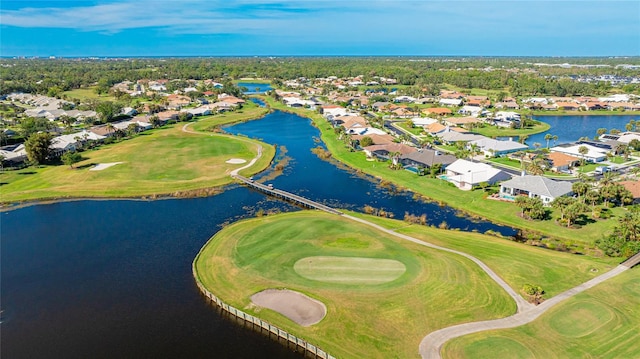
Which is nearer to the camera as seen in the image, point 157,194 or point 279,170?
point 157,194

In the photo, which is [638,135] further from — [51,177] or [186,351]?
[51,177]

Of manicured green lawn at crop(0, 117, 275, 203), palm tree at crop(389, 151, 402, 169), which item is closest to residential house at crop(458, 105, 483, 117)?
palm tree at crop(389, 151, 402, 169)

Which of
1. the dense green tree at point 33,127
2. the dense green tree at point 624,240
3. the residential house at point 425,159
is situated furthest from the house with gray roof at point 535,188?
the dense green tree at point 33,127

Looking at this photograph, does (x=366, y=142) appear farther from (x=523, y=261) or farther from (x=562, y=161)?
(x=523, y=261)

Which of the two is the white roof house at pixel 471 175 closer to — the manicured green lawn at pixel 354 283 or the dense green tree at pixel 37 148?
the manicured green lawn at pixel 354 283

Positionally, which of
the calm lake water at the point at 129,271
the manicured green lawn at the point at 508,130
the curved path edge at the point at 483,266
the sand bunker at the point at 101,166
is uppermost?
the manicured green lawn at the point at 508,130

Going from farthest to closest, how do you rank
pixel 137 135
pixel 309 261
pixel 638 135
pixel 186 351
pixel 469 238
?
pixel 137 135, pixel 638 135, pixel 469 238, pixel 309 261, pixel 186 351

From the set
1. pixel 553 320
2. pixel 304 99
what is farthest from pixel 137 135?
pixel 553 320
